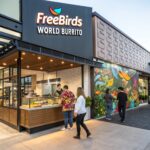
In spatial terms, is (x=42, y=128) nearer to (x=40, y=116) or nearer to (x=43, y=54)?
(x=40, y=116)

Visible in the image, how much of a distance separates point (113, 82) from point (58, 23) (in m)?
5.09

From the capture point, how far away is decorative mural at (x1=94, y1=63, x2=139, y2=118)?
9.35 meters

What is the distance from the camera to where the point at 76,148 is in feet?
16.1

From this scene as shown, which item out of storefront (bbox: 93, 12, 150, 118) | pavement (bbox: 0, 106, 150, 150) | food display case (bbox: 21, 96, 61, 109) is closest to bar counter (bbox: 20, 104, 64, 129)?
food display case (bbox: 21, 96, 61, 109)

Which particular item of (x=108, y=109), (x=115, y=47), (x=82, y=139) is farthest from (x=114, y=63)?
(x=82, y=139)

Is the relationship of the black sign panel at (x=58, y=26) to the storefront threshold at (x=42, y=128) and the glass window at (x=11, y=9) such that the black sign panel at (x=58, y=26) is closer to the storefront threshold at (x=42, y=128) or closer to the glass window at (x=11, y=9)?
the glass window at (x=11, y=9)

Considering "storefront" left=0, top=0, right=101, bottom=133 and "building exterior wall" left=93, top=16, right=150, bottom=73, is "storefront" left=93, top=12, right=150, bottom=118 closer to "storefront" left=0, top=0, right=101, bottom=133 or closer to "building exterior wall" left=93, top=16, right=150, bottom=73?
"building exterior wall" left=93, top=16, right=150, bottom=73

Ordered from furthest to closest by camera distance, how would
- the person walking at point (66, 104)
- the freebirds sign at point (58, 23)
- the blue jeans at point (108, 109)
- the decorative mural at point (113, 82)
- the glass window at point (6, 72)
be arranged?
→ the decorative mural at point (113, 82), the blue jeans at point (108, 109), the glass window at point (6, 72), the freebirds sign at point (58, 23), the person walking at point (66, 104)

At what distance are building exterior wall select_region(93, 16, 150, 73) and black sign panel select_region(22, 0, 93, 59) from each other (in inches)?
24.2

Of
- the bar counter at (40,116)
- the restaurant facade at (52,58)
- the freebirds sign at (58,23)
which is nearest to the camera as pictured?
the bar counter at (40,116)

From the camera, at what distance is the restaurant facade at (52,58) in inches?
263

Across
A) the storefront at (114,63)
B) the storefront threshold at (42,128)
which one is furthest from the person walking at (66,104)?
the storefront at (114,63)

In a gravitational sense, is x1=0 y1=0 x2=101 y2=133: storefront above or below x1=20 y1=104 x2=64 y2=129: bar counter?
above

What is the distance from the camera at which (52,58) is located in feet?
23.6
